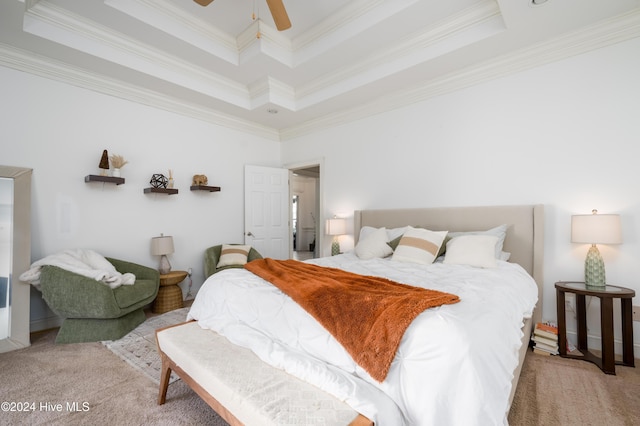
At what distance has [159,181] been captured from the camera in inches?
146

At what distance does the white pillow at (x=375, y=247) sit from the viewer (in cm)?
309

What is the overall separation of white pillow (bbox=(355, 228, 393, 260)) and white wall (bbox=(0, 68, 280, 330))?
91.2 inches

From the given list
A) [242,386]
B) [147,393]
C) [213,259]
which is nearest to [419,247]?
[242,386]

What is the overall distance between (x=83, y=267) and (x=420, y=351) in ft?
10.1

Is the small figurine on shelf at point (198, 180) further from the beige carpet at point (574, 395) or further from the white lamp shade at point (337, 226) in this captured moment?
the beige carpet at point (574, 395)

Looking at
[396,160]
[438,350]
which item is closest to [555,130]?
[396,160]

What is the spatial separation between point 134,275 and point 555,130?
176 inches

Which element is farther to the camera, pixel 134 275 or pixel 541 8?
pixel 134 275

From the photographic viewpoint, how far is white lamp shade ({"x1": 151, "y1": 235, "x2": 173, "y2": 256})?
11.6 feet

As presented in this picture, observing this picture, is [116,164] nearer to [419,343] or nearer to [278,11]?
[278,11]

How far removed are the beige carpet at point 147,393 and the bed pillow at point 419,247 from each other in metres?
1.09

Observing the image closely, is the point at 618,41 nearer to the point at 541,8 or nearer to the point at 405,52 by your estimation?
the point at 541,8

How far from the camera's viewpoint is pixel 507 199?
2.97 metres

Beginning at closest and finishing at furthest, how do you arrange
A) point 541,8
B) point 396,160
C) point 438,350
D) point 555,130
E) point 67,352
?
point 438,350
point 541,8
point 67,352
point 555,130
point 396,160
